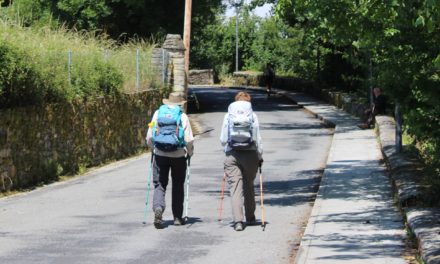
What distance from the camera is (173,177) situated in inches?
467

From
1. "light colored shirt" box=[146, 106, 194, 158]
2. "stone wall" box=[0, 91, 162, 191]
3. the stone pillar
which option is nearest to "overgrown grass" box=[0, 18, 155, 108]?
"stone wall" box=[0, 91, 162, 191]

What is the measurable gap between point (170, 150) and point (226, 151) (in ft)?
2.40

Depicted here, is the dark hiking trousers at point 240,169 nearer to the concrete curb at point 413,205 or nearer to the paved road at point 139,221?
the paved road at point 139,221

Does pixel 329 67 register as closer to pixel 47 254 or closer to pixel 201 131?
pixel 201 131

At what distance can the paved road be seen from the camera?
9.80 meters

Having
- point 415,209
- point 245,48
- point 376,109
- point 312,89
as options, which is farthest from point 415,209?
point 245,48

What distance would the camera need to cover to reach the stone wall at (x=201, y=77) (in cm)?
6900

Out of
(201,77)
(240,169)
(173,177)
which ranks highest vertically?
(240,169)

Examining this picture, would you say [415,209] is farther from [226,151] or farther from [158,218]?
[158,218]

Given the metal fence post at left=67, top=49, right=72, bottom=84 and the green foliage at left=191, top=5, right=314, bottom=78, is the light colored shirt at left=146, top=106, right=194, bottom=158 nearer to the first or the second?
the metal fence post at left=67, top=49, right=72, bottom=84

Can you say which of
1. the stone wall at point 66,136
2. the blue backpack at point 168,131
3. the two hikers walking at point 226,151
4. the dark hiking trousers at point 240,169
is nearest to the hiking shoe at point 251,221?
the two hikers walking at point 226,151

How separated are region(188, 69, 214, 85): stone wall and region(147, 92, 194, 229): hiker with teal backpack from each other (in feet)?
187

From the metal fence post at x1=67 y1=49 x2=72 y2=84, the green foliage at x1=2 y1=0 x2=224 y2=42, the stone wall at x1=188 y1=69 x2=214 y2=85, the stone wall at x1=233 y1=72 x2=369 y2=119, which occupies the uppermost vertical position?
the green foliage at x1=2 y1=0 x2=224 y2=42

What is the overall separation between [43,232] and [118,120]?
11.7 metres
